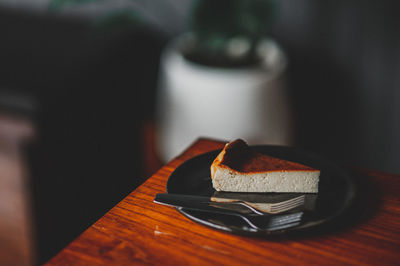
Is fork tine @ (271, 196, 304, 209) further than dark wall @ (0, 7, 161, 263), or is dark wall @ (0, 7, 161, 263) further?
dark wall @ (0, 7, 161, 263)

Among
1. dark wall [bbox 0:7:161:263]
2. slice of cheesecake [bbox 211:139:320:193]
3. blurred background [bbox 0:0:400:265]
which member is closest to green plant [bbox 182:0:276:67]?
blurred background [bbox 0:0:400:265]

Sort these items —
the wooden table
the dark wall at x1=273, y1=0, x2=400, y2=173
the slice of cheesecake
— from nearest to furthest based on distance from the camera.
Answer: the wooden table, the slice of cheesecake, the dark wall at x1=273, y1=0, x2=400, y2=173

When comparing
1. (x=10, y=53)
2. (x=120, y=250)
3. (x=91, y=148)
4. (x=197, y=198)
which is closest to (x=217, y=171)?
(x=197, y=198)

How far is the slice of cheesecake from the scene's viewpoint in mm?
662

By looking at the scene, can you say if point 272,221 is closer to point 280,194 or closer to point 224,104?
point 280,194

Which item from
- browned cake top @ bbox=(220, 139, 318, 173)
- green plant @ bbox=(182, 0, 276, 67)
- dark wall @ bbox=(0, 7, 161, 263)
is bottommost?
dark wall @ bbox=(0, 7, 161, 263)

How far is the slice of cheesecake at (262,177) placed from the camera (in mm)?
662

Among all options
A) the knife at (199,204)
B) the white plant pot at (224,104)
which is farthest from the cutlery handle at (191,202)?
the white plant pot at (224,104)

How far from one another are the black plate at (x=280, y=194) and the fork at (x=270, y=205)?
0.08 feet

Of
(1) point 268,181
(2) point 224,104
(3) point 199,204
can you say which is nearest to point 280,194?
(1) point 268,181

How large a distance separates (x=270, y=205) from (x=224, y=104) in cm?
86

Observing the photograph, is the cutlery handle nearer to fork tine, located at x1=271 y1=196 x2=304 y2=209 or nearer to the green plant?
fork tine, located at x1=271 y1=196 x2=304 y2=209

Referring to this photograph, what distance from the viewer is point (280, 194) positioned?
0.67 m

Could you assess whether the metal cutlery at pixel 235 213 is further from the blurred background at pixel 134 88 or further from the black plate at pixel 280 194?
the blurred background at pixel 134 88
